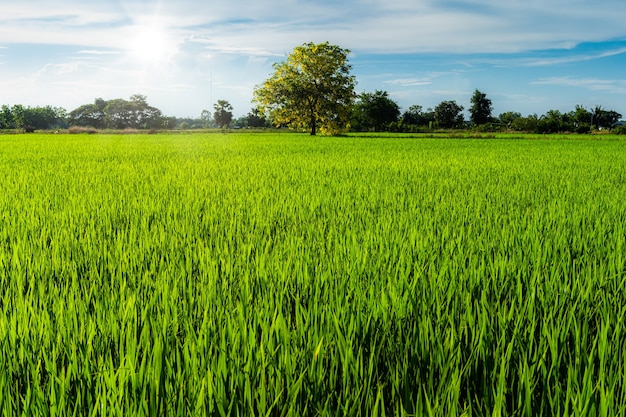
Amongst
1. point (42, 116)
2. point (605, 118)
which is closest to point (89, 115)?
point (42, 116)

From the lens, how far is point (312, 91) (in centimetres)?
3884

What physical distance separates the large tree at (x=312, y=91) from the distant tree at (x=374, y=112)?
36.8 metres

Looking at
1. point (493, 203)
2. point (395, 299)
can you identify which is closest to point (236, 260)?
point (395, 299)

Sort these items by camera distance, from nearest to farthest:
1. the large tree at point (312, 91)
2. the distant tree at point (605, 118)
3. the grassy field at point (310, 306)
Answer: the grassy field at point (310, 306), the large tree at point (312, 91), the distant tree at point (605, 118)

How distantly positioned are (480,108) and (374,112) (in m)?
22.7

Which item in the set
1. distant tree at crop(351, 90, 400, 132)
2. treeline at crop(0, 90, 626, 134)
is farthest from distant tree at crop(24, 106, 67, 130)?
distant tree at crop(351, 90, 400, 132)

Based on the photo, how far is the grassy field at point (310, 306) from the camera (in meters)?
1.20

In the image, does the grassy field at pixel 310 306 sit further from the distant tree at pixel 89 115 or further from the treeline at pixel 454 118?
the distant tree at pixel 89 115

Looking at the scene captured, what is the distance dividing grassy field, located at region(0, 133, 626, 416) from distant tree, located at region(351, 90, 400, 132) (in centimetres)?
7320

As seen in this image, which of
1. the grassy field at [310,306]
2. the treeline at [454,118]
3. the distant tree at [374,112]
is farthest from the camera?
the distant tree at [374,112]

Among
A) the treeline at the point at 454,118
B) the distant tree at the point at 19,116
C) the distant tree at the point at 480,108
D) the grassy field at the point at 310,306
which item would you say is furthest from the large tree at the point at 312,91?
the distant tree at the point at 19,116

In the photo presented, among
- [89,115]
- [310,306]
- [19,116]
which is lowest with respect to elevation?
[310,306]

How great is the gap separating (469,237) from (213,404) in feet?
8.13

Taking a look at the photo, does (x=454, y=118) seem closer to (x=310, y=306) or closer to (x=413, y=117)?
(x=413, y=117)
